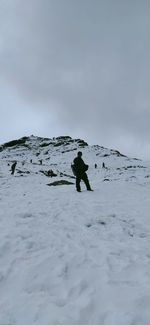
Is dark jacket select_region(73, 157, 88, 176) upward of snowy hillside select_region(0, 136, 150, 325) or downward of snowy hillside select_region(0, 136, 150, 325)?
upward

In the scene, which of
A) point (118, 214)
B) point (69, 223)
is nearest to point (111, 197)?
→ point (118, 214)

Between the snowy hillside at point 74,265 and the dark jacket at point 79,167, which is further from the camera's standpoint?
the dark jacket at point 79,167

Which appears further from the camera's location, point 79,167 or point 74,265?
point 79,167

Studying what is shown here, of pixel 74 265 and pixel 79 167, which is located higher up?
pixel 79 167

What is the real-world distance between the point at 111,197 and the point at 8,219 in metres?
6.65

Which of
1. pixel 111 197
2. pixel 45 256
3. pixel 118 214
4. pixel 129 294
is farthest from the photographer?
pixel 111 197

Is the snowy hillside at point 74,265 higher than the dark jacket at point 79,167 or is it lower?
lower

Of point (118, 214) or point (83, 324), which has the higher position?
point (118, 214)

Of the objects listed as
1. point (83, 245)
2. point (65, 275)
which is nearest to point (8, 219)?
point (83, 245)

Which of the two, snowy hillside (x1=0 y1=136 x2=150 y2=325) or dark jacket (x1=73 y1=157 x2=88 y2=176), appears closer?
snowy hillside (x1=0 y1=136 x2=150 y2=325)

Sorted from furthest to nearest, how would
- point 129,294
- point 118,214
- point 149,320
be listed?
point 118,214 → point 129,294 → point 149,320

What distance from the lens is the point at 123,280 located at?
6273mm

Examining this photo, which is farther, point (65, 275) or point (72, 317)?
point (65, 275)

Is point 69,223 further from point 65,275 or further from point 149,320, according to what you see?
point 149,320
